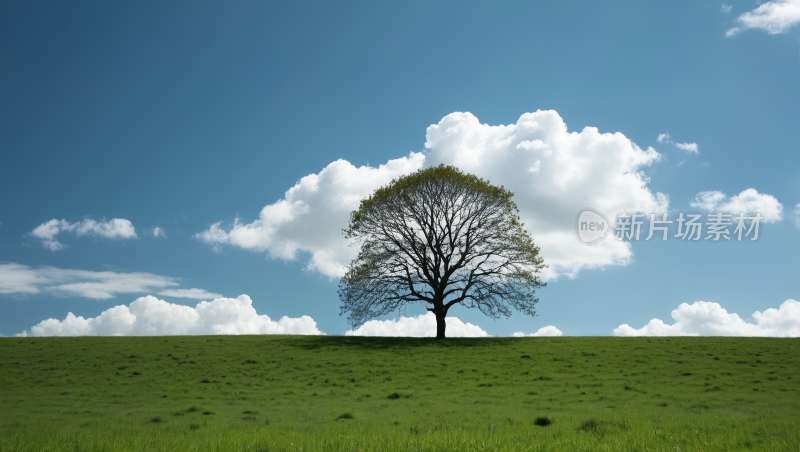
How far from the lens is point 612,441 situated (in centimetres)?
827

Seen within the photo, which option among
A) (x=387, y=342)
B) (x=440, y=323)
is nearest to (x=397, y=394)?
(x=387, y=342)

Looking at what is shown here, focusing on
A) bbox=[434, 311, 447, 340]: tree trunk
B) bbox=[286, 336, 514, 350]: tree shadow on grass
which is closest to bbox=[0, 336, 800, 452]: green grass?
bbox=[286, 336, 514, 350]: tree shadow on grass

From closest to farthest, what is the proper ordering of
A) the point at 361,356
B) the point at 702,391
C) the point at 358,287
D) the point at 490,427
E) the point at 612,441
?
the point at 612,441, the point at 490,427, the point at 702,391, the point at 361,356, the point at 358,287

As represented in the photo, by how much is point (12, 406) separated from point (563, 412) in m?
22.4

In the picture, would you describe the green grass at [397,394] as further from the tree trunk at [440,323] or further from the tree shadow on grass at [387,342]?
the tree trunk at [440,323]

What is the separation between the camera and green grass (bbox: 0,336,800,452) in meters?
8.78

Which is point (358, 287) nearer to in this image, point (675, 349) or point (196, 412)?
point (196, 412)

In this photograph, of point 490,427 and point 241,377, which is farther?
point 241,377

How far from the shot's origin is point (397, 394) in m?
20.7

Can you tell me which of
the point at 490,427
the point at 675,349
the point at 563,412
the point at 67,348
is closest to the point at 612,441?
the point at 490,427

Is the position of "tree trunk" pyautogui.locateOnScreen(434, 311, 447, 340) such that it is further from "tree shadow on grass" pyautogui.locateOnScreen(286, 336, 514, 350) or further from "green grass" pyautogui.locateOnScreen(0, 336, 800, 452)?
"green grass" pyautogui.locateOnScreen(0, 336, 800, 452)

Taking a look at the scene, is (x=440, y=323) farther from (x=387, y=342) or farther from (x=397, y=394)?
(x=397, y=394)

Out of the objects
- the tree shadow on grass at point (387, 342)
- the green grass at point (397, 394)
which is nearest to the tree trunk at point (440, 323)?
the tree shadow on grass at point (387, 342)

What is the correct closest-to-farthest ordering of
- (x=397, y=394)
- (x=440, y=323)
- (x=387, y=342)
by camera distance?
(x=397, y=394) < (x=387, y=342) < (x=440, y=323)
